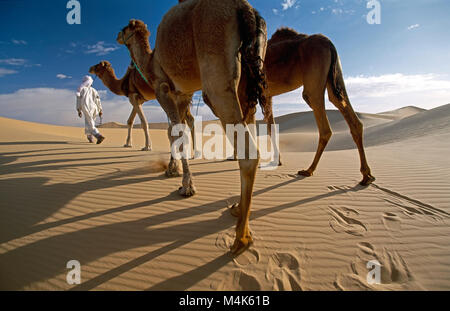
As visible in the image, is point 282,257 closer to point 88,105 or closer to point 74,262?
point 74,262

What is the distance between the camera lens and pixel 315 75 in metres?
3.64

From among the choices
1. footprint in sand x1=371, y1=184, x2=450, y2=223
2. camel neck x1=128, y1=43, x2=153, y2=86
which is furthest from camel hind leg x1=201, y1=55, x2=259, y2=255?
footprint in sand x1=371, y1=184, x2=450, y2=223

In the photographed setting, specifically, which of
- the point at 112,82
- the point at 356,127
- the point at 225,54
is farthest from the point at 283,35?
the point at 112,82

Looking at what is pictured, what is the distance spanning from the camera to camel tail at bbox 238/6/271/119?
189 centimetres

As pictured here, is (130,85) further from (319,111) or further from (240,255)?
(240,255)

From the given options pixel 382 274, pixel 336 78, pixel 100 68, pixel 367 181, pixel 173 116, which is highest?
pixel 100 68

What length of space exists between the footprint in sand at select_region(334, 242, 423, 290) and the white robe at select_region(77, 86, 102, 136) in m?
10.3

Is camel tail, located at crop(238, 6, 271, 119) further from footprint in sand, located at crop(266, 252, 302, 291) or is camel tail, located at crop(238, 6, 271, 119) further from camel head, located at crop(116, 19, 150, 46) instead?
camel head, located at crop(116, 19, 150, 46)

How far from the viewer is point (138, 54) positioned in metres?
3.62

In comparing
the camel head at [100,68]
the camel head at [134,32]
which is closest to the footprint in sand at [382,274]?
the camel head at [134,32]

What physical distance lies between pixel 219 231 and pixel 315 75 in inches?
129

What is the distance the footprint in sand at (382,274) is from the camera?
5.16ft

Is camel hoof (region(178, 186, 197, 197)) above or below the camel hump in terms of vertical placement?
below

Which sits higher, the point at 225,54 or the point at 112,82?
the point at 112,82
